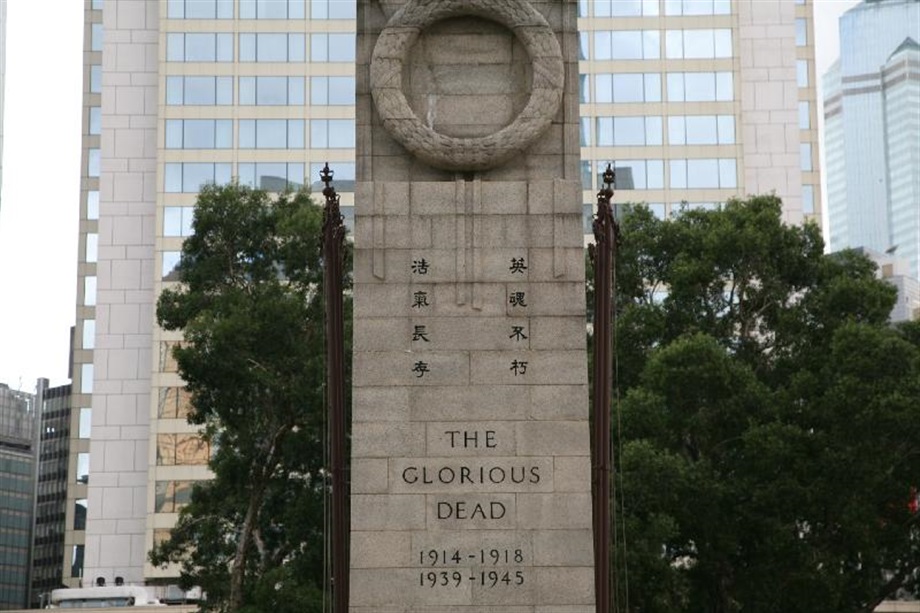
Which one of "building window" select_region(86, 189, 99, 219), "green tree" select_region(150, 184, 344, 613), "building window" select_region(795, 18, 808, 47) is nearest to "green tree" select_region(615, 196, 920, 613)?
"green tree" select_region(150, 184, 344, 613)

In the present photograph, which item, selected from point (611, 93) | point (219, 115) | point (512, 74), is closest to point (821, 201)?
point (611, 93)

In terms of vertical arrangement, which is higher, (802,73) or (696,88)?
(802,73)

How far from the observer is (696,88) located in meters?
80.6

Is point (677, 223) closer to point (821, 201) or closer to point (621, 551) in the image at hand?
point (621, 551)

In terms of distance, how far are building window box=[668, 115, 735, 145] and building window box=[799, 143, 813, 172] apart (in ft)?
15.3

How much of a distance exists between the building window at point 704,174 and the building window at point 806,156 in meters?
4.92

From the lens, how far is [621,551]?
1533 inches

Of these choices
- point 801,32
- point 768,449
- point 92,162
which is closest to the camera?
point 768,449

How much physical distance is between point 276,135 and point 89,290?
12.6 m

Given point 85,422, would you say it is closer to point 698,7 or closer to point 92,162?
point 92,162

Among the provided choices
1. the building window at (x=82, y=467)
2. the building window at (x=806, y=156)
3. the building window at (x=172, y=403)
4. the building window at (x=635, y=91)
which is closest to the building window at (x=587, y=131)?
the building window at (x=635, y=91)

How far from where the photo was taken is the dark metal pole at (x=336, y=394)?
972 inches

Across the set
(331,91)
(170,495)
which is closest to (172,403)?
(170,495)

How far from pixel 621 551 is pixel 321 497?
8.17 metres
